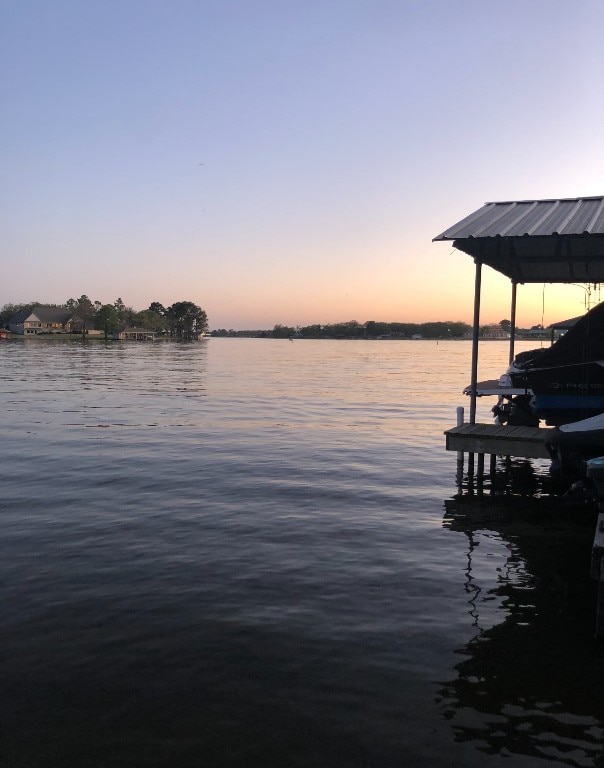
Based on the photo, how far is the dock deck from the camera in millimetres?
12758

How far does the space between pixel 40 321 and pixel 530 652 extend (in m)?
179

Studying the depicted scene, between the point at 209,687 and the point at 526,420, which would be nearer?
the point at 209,687

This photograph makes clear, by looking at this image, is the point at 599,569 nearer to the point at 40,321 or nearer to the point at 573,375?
the point at 573,375

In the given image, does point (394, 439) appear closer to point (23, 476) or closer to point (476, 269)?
point (476, 269)

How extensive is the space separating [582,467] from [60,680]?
8220 millimetres

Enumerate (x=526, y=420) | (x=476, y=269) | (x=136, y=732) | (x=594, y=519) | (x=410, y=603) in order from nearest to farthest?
(x=136, y=732)
(x=410, y=603)
(x=594, y=519)
(x=476, y=269)
(x=526, y=420)

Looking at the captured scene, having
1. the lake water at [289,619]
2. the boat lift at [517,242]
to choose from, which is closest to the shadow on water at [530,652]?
the lake water at [289,619]

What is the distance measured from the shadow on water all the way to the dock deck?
188cm

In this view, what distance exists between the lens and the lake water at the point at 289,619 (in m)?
5.09

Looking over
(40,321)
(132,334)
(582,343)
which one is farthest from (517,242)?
(132,334)

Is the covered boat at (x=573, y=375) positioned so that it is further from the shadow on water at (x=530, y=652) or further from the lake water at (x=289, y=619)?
the shadow on water at (x=530, y=652)

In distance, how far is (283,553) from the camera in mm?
9453

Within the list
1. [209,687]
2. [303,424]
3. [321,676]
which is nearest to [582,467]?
[321,676]

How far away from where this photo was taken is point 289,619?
7.22m
